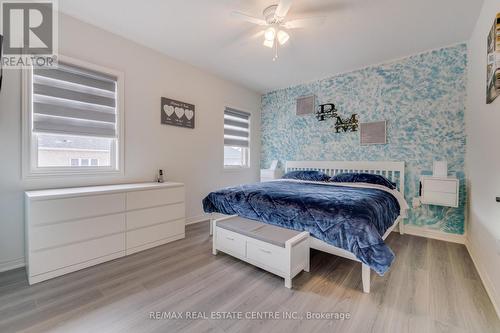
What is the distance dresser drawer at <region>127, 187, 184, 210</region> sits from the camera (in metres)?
2.37

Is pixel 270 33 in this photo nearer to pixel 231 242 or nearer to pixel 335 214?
pixel 335 214

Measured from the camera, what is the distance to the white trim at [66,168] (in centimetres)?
207

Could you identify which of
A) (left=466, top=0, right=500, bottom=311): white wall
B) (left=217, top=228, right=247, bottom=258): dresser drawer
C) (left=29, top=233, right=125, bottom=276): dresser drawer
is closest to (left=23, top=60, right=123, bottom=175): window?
(left=29, top=233, right=125, bottom=276): dresser drawer

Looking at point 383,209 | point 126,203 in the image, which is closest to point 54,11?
point 126,203

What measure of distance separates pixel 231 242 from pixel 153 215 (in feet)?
3.42

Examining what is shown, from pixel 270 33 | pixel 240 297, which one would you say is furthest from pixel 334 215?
pixel 270 33

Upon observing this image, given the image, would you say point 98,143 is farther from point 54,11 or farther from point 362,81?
point 362,81

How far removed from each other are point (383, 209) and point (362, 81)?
92.3 inches

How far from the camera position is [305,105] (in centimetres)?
420

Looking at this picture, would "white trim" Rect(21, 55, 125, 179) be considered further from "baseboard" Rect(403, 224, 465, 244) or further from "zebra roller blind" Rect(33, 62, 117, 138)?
"baseboard" Rect(403, 224, 465, 244)

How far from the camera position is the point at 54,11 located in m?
2.21

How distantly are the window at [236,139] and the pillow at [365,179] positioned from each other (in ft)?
6.46

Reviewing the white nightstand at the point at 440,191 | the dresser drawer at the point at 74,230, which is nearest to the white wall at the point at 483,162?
the white nightstand at the point at 440,191

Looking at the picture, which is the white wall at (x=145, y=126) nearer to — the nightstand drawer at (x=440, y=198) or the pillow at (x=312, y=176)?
the pillow at (x=312, y=176)
